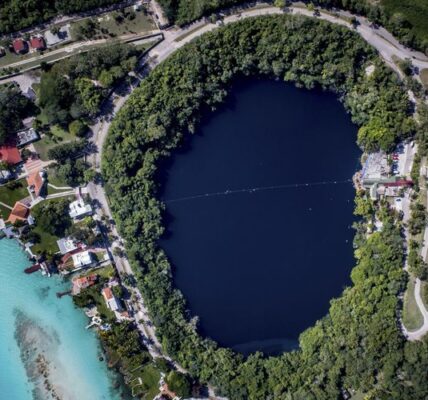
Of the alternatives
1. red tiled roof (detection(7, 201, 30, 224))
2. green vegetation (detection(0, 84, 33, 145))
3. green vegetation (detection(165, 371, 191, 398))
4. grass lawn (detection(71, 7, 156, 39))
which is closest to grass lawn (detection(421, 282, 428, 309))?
green vegetation (detection(165, 371, 191, 398))

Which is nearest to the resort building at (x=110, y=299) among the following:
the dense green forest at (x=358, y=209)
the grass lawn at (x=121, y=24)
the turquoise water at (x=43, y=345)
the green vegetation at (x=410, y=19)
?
the dense green forest at (x=358, y=209)

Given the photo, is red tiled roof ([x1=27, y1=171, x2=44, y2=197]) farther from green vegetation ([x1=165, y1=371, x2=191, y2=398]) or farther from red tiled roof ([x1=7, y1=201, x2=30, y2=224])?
green vegetation ([x1=165, y1=371, x2=191, y2=398])

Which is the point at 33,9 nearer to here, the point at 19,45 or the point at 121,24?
the point at 19,45

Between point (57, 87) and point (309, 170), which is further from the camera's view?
point (309, 170)

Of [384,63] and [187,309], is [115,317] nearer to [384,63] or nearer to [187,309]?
[187,309]

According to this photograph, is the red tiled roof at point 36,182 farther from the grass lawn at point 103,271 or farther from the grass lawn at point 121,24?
the grass lawn at point 121,24

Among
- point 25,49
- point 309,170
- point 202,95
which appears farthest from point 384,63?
point 25,49

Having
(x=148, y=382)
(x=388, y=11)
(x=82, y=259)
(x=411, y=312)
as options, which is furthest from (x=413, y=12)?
(x=148, y=382)
